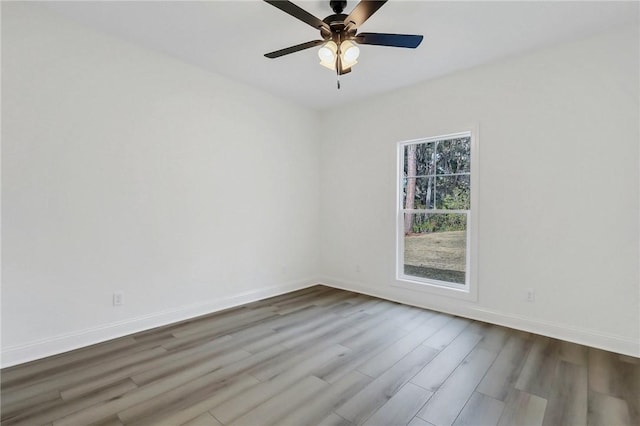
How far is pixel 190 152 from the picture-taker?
337 centimetres

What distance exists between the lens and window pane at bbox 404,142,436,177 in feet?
12.6

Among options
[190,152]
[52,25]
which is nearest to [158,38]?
[52,25]

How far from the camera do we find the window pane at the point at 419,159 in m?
3.85

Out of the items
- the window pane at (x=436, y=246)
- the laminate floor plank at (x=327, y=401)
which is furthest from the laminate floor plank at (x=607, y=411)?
the window pane at (x=436, y=246)

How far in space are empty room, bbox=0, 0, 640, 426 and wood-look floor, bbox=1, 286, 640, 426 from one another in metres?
0.02

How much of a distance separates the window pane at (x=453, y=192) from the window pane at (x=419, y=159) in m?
0.21

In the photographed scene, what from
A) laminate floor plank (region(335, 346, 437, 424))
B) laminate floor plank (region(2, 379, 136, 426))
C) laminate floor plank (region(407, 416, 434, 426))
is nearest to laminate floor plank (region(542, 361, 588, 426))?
laminate floor plank (region(407, 416, 434, 426))

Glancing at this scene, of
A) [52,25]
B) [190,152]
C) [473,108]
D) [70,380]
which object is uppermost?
Answer: [52,25]

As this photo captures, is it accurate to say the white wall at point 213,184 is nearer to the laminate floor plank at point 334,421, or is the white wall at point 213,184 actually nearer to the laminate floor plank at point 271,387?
the laminate floor plank at point 271,387

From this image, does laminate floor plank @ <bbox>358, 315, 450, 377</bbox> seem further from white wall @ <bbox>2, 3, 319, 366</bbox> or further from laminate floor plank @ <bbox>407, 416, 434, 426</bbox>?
white wall @ <bbox>2, 3, 319, 366</bbox>

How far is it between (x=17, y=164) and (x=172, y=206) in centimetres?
121

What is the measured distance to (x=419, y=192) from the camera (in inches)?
156

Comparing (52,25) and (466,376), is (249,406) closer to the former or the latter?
(466,376)

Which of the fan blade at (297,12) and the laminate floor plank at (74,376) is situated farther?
the laminate floor plank at (74,376)
